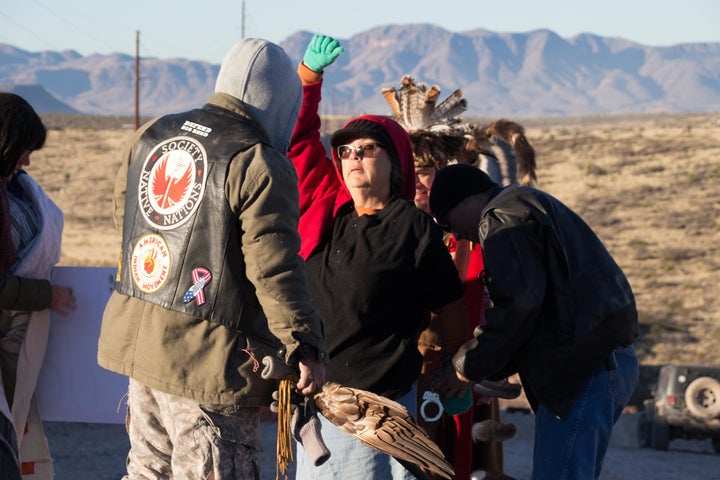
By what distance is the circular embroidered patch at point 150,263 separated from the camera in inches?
127

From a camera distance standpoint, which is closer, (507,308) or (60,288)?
(507,308)

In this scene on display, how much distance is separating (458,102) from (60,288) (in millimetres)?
2029

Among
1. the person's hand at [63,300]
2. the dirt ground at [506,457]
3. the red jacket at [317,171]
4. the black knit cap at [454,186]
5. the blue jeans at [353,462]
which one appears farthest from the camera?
the dirt ground at [506,457]

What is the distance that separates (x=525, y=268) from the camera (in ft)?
10.9

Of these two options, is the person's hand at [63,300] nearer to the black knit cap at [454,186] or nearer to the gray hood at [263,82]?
the gray hood at [263,82]

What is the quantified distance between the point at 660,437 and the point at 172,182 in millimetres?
6915

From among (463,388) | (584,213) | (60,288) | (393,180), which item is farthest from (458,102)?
(584,213)

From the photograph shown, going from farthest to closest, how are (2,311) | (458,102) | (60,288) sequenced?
(458,102)
(60,288)
(2,311)

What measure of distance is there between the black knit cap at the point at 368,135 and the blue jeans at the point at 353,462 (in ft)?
3.33

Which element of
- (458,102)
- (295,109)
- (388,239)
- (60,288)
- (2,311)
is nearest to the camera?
(295,109)

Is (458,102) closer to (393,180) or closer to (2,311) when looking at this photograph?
(393,180)

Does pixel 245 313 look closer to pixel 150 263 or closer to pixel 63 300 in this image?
pixel 150 263

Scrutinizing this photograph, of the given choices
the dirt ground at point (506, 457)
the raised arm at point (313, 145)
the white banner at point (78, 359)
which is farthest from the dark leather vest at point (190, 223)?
the dirt ground at point (506, 457)

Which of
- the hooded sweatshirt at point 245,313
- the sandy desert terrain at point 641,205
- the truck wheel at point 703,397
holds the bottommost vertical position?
the sandy desert terrain at point 641,205
